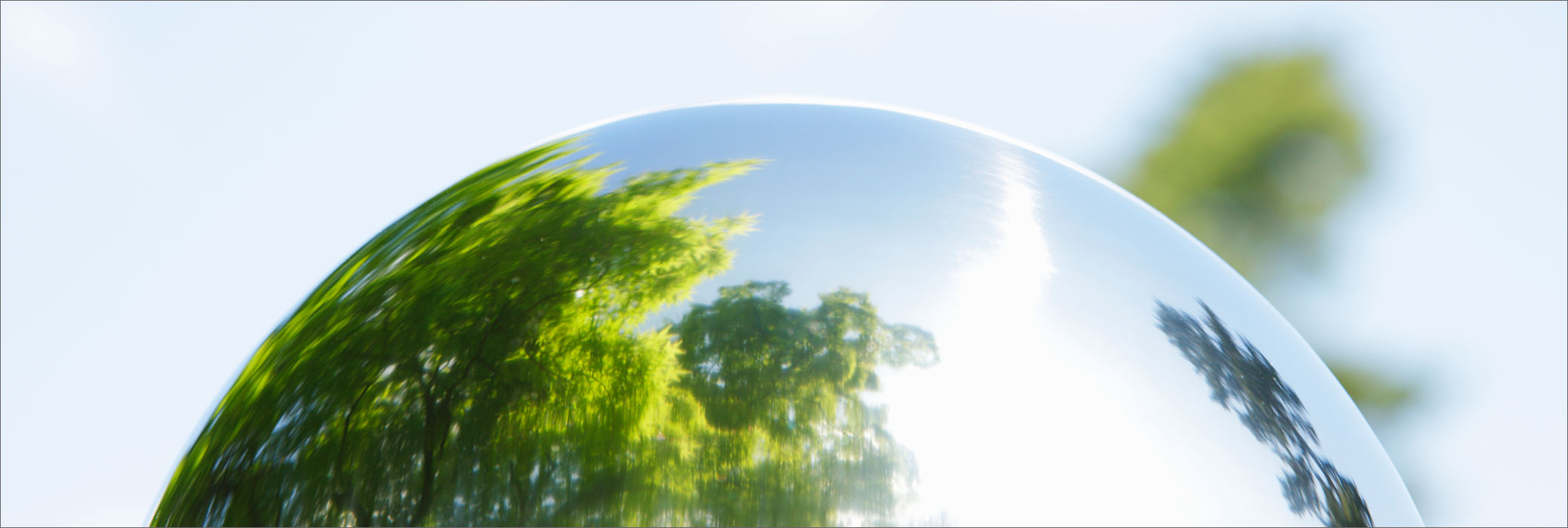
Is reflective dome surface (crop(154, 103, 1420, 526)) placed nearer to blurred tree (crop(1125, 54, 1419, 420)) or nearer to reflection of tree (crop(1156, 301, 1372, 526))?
reflection of tree (crop(1156, 301, 1372, 526))

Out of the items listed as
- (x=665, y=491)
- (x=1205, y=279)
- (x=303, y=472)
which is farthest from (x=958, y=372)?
(x=303, y=472)

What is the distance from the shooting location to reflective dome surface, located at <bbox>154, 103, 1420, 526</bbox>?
1718 millimetres

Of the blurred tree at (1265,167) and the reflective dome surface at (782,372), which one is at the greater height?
the blurred tree at (1265,167)

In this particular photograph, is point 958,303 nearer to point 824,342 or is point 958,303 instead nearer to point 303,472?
point 824,342

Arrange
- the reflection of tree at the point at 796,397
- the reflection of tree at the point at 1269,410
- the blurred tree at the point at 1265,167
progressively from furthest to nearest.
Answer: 1. the blurred tree at the point at 1265,167
2. the reflection of tree at the point at 1269,410
3. the reflection of tree at the point at 796,397

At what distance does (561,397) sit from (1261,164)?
59.0ft

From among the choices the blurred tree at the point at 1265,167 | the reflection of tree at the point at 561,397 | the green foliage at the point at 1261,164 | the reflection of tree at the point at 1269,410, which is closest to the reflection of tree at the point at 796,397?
the reflection of tree at the point at 561,397

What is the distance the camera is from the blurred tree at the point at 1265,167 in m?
16.5

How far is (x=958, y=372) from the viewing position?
1.80 metres

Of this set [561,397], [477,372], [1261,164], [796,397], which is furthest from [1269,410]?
[1261,164]

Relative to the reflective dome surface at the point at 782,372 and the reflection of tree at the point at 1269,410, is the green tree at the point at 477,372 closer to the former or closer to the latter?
the reflective dome surface at the point at 782,372

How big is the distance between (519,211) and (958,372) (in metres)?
1.13

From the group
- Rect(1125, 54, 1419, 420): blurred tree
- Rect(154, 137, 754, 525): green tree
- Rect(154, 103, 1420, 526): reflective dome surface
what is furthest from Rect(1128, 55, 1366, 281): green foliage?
Rect(154, 137, 754, 525): green tree

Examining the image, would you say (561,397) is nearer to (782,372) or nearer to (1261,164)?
(782,372)
